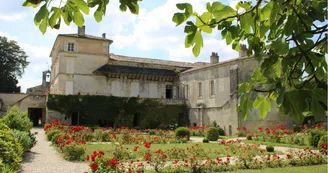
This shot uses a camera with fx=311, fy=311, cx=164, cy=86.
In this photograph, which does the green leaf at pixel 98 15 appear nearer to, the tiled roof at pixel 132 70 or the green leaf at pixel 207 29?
the green leaf at pixel 207 29

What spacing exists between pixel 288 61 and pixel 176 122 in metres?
31.1

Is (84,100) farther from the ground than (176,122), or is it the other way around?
(84,100)

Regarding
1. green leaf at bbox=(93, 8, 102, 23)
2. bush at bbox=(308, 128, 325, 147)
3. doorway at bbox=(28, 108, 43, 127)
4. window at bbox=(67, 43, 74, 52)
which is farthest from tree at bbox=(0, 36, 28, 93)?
green leaf at bbox=(93, 8, 102, 23)

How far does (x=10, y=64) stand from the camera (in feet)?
153

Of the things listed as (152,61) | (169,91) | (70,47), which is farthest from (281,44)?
(152,61)

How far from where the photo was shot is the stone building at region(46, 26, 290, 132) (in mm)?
27203

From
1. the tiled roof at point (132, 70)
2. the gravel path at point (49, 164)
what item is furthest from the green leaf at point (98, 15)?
the tiled roof at point (132, 70)

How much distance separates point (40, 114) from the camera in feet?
116

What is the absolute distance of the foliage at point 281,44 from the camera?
1.54m

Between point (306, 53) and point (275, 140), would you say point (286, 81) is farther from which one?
point (275, 140)

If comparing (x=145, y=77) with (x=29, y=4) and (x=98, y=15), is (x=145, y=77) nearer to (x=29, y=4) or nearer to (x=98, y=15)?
(x=98, y=15)

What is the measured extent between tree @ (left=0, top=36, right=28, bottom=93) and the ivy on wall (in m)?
19.0

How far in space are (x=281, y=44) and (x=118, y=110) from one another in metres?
30.2

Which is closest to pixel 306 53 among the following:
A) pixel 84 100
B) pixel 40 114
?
pixel 84 100
